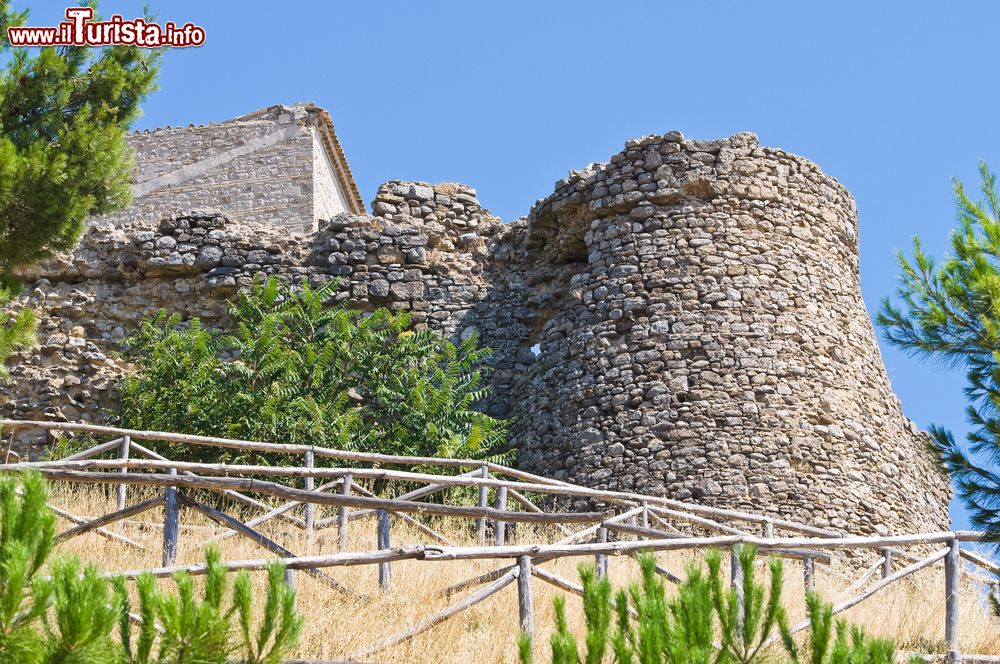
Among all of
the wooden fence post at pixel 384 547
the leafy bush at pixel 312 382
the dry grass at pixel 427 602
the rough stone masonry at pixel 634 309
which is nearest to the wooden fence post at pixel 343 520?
the dry grass at pixel 427 602

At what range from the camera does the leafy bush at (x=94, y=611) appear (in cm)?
372

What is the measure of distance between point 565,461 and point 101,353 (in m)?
4.81

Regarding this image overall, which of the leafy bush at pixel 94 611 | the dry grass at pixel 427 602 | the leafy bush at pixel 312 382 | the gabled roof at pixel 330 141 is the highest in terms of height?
the gabled roof at pixel 330 141

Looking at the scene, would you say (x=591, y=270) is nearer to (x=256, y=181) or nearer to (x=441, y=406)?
(x=441, y=406)

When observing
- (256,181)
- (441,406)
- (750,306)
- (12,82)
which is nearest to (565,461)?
(441,406)

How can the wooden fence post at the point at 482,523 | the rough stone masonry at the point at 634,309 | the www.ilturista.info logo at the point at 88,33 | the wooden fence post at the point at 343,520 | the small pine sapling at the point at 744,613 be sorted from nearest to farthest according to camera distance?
1. the small pine sapling at the point at 744,613
2. the wooden fence post at the point at 343,520
3. the wooden fence post at the point at 482,523
4. the www.ilturista.info logo at the point at 88,33
5. the rough stone masonry at the point at 634,309

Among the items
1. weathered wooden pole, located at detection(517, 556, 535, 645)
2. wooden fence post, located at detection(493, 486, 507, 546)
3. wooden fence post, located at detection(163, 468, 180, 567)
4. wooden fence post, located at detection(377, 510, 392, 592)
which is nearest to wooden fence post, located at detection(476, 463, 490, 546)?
wooden fence post, located at detection(493, 486, 507, 546)

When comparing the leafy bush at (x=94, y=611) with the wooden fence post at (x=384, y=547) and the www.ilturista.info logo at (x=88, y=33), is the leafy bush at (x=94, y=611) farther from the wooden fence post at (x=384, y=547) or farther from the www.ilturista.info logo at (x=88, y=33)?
the www.ilturista.info logo at (x=88, y=33)

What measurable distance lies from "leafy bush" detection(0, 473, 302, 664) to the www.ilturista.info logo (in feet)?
21.1

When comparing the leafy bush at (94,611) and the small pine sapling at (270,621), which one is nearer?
the leafy bush at (94,611)

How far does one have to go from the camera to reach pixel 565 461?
1082 centimetres

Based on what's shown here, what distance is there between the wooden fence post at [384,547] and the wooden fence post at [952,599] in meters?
2.78

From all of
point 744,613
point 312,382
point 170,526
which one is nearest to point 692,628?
point 744,613

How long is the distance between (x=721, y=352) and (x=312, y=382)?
3.60 m
